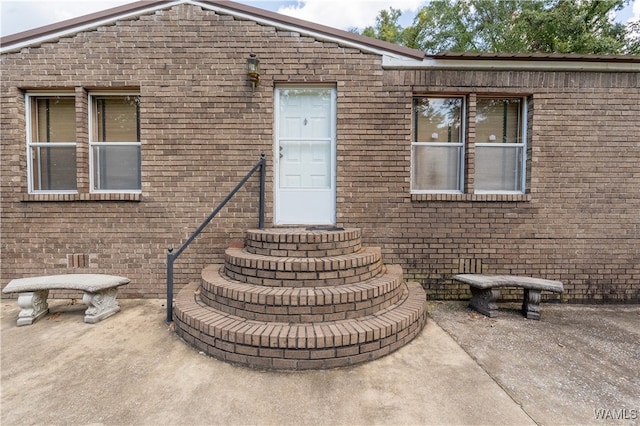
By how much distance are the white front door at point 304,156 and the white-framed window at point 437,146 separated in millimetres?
1236

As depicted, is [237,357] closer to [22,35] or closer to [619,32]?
[22,35]

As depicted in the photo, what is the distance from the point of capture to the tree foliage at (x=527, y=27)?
30.7 feet

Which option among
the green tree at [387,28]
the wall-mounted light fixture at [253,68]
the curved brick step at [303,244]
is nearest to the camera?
the curved brick step at [303,244]

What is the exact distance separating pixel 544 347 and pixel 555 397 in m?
0.81

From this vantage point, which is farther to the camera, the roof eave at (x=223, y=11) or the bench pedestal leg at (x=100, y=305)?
the roof eave at (x=223, y=11)

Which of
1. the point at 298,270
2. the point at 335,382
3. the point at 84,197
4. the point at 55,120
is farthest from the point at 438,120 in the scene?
the point at 55,120

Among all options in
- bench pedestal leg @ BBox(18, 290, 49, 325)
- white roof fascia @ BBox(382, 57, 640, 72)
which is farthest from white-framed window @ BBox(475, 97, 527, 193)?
bench pedestal leg @ BBox(18, 290, 49, 325)

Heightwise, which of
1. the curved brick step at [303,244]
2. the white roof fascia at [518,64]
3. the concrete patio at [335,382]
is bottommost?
the concrete patio at [335,382]

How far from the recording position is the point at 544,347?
2.65 metres

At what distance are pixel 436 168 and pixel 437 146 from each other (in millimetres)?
314

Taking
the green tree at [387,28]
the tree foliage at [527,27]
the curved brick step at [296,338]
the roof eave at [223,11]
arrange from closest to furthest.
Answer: the curved brick step at [296,338]
the roof eave at [223,11]
the tree foliage at [527,27]
the green tree at [387,28]

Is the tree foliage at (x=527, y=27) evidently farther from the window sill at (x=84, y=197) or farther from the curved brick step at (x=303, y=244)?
the window sill at (x=84, y=197)

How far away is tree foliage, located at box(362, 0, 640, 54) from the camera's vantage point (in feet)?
30.7

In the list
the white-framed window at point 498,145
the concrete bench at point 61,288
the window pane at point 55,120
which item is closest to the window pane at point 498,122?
the white-framed window at point 498,145
